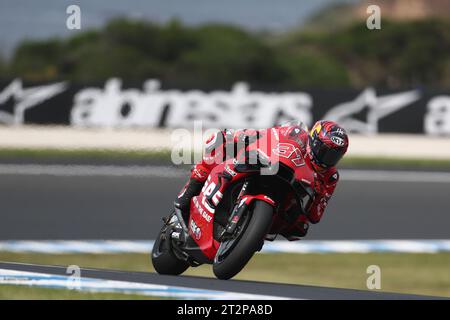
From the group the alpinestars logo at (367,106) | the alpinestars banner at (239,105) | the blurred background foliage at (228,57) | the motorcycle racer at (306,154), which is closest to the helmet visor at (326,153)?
the motorcycle racer at (306,154)

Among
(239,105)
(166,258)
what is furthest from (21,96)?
(166,258)

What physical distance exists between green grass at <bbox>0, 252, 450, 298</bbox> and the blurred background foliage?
17.4m

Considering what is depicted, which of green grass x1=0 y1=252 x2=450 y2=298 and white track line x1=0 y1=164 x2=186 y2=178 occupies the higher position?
white track line x1=0 y1=164 x2=186 y2=178

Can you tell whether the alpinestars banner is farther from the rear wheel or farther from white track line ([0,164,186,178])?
the rear wheel

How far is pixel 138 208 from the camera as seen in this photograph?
1421cm

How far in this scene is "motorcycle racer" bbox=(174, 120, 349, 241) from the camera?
263 inches

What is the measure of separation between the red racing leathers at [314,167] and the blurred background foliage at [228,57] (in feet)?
68.5

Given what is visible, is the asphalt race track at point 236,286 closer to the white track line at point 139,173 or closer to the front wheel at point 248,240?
the front wheel at point 248,240

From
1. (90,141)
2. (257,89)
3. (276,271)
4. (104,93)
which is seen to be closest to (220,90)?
(257,89)

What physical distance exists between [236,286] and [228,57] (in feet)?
78.7

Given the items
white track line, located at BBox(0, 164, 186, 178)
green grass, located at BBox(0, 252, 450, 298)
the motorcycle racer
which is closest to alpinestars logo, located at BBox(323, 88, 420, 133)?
white track line, located at BBox(0, 164, 186, 178)

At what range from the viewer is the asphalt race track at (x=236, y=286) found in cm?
618

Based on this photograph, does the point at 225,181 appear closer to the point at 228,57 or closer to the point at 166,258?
the point at 166,258
